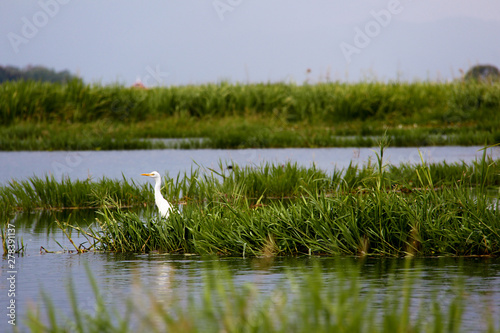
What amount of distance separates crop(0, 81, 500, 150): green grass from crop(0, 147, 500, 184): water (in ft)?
9.29

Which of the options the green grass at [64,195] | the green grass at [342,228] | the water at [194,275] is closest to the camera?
the water at [194,275]

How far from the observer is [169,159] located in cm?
1891

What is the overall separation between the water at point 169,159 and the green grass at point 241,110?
2.83 metres

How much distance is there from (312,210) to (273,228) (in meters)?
0.48

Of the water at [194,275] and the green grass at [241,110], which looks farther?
the green grass at [241,110]

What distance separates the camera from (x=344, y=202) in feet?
25.3

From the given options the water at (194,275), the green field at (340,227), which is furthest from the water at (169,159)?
the water at (194,275)

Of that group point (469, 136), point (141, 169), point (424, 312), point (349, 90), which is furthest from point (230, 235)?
point (349, 90)

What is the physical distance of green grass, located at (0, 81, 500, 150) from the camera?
25.9 m

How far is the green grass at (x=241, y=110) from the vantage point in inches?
1020

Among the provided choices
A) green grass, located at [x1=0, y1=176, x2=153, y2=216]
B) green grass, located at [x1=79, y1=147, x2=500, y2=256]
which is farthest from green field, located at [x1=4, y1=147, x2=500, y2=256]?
green grass, located at [x1=0, y1=176, x2=153, y2=216]

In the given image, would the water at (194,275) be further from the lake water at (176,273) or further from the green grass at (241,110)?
the green grass at (241,110)

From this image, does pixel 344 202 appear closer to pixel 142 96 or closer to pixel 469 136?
pixel 469 136

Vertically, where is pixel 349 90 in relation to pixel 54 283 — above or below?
above
